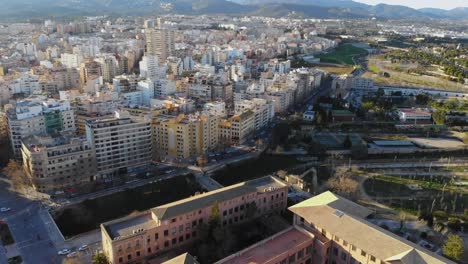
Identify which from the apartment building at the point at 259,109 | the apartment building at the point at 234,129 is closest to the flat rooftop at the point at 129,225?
the apartment building at the point at 234,129

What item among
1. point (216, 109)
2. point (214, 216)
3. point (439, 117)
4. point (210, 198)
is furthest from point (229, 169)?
point (439, 117)

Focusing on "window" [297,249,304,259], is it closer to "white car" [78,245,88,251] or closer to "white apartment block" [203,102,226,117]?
"white car" [78,245,88,251]

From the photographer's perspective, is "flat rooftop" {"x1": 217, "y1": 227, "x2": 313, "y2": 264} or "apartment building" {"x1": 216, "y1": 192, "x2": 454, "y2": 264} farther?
"flat rooftop" {"x1": 217, "y1": 227, "x2": 313, "y2": 264}

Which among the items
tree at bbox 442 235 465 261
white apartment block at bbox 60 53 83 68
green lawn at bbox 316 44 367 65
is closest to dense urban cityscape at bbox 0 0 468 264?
tree at bbox 442 235 465 261

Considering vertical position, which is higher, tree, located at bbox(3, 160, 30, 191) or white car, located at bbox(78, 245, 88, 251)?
tree, located at bbox(3, 160, 30, 191)

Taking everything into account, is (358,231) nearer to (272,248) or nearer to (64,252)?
(272,248)

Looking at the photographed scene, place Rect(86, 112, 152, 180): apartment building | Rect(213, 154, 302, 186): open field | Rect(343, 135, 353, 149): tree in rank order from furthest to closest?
Rect(343, 135, 353, 149): tree < Rect(213, 154, 302, 186): open field < Rect(86, 112, 152, 180): apartment building

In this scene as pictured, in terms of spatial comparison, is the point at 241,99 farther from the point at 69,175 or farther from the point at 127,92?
the point at 69,175
